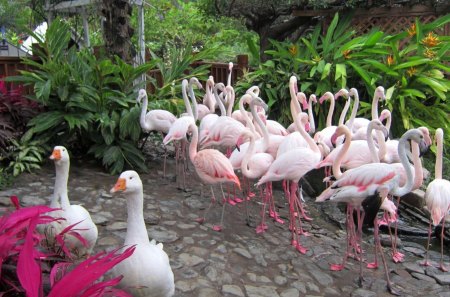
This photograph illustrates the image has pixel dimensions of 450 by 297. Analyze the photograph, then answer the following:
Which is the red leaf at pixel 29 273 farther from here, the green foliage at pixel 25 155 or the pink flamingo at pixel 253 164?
the green foliage at pixel 25 155

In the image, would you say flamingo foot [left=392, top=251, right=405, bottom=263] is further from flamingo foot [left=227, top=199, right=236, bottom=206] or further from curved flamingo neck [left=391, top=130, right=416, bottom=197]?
flamingo foot [left=227, top=199, right=236, bottom=206]

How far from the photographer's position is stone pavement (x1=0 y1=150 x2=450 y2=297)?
3.86m

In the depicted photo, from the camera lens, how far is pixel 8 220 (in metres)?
2.39

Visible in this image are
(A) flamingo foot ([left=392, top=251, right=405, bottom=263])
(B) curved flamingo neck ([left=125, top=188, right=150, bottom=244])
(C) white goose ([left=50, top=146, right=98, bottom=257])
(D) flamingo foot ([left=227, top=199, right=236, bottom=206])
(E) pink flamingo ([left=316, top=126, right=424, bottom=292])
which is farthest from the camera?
(D) flamingo foot ([left=227, top=199, right=236, bottom=206])

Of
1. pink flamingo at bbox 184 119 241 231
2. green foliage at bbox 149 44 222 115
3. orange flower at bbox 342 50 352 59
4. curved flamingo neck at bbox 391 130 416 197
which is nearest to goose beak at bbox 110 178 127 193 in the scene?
pink flamingo at bbox 184 119 241 231

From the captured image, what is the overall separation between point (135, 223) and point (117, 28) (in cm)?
415

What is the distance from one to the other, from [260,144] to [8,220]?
11.1 ft

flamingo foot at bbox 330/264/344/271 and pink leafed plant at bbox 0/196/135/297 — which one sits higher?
pink leafed plant at bbox 0/196/135/297

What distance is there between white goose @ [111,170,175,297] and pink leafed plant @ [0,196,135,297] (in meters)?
0.38

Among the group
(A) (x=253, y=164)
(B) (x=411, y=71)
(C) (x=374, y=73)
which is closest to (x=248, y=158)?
(A) (x=253, y=164)

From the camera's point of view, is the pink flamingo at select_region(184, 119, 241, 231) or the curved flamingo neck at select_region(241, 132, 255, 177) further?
the curved flamingo neck at select_region(241, 132, 255, 177)

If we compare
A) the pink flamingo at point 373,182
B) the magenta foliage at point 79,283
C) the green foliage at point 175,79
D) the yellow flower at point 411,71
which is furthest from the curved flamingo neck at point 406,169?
the yellow flower at point 411,71

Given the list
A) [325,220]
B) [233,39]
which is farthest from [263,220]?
[233,39]

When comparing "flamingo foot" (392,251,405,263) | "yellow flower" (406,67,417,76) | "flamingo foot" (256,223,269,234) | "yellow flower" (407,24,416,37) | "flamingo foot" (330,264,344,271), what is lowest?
→ "flamingo foot" (392,251,405,263)
